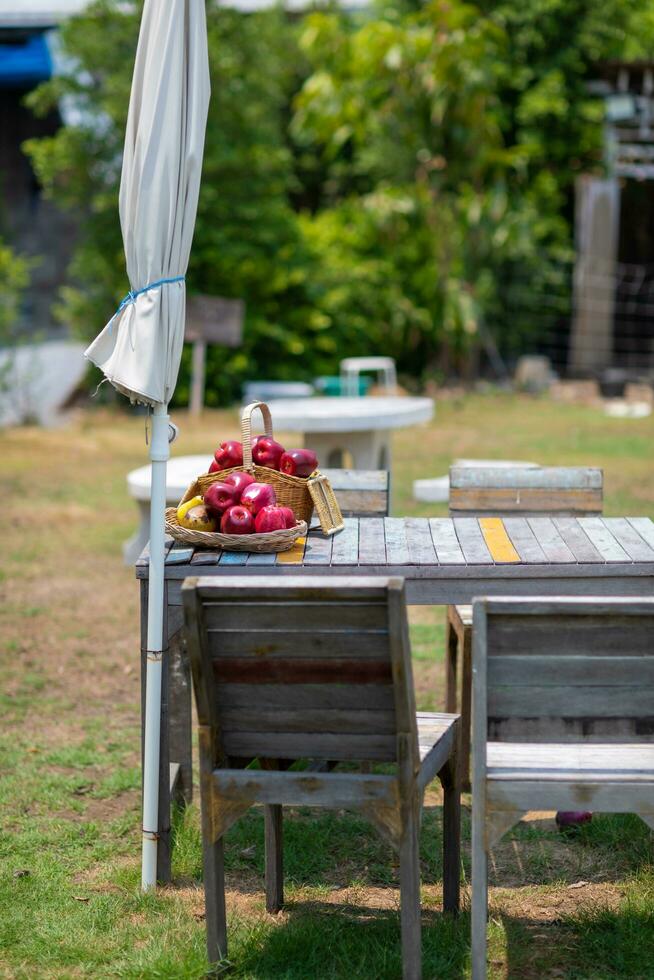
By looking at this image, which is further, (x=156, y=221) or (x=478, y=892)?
(x=156, y=221)

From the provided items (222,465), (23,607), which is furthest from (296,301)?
(222,465)

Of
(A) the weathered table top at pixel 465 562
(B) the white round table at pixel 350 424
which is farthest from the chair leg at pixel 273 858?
(B) the white round table at pixel 350 424

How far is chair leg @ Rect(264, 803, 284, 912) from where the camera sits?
3.29 metres

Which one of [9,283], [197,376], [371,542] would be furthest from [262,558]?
[197,376]

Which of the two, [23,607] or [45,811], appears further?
[23,607]

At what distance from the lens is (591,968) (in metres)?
3.00

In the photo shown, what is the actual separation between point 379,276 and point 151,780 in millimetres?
14814

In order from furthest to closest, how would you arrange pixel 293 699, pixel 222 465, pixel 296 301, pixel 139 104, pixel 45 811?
pixel 296 301, pixel 45 811, pixel 222 465, pixel 139 104, pixel 293 699

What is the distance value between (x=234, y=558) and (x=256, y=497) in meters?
0.20

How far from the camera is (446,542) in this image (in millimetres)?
3557

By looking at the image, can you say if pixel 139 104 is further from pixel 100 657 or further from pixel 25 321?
pixel 25 321

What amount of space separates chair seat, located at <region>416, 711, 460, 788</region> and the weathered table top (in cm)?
35

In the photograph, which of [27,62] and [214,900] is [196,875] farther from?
[27,62]

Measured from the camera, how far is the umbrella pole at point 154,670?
3328 mm
